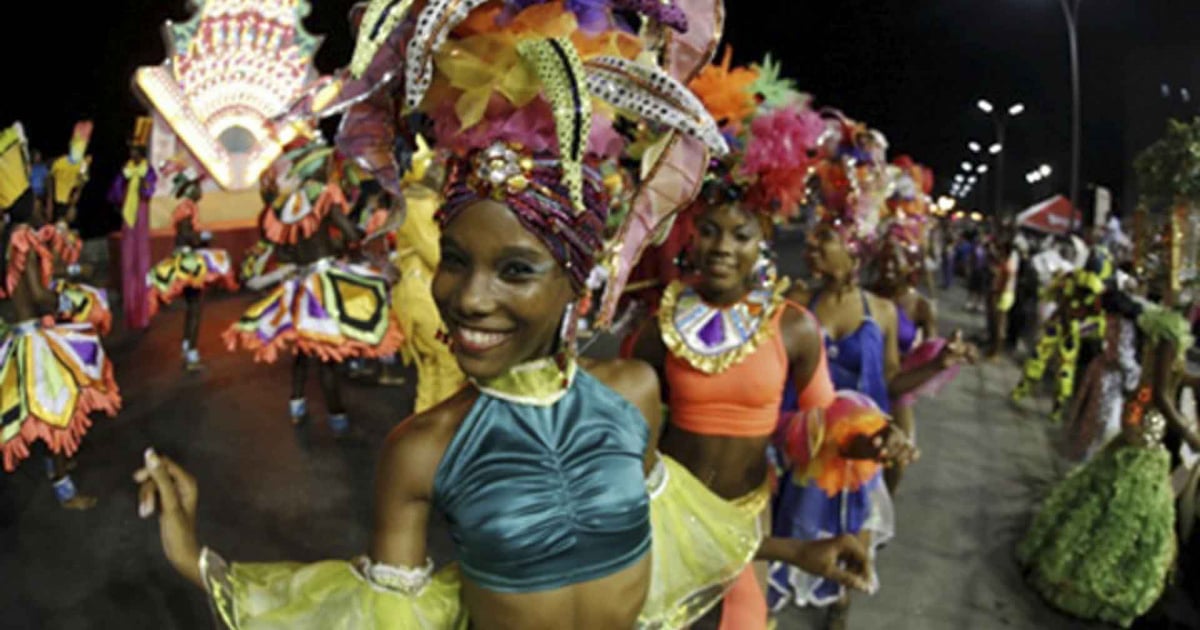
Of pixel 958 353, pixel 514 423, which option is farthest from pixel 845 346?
pixel 514 423

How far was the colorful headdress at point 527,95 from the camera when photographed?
1.62 meters

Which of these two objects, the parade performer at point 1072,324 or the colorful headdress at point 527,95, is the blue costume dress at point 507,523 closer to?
the colorful headdress at point 527,95

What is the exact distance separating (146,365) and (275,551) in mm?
5710

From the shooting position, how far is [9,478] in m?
6.27

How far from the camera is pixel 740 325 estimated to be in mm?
3381

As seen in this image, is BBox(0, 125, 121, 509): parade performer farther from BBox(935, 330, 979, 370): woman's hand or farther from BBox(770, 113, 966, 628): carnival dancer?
BBox(935, 330, 979, 370): woman's hand

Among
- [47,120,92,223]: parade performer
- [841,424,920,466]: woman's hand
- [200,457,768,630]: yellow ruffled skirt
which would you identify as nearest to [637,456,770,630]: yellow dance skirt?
[200,457,768,630]: yellow ruffled skirt

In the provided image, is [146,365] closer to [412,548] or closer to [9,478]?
[9,478]

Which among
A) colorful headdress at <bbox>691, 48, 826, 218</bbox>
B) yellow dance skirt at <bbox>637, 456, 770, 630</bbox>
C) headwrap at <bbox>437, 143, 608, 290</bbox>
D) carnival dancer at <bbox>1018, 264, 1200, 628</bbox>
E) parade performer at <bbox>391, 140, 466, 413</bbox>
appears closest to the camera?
headwrap at <bbox>437, 143, 608, 290</bbox>

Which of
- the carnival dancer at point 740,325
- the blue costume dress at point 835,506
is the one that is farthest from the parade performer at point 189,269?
the carnival dancer at point 740,325

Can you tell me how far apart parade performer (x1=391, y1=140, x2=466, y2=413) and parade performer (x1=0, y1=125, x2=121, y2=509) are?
6.59 feet

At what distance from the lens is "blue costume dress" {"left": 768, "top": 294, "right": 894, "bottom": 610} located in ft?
13.3

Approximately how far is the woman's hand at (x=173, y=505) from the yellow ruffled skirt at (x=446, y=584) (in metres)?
0.04

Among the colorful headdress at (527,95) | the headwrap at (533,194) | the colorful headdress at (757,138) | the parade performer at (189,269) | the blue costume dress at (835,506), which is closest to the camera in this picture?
the colorful headdress at (527,95)
